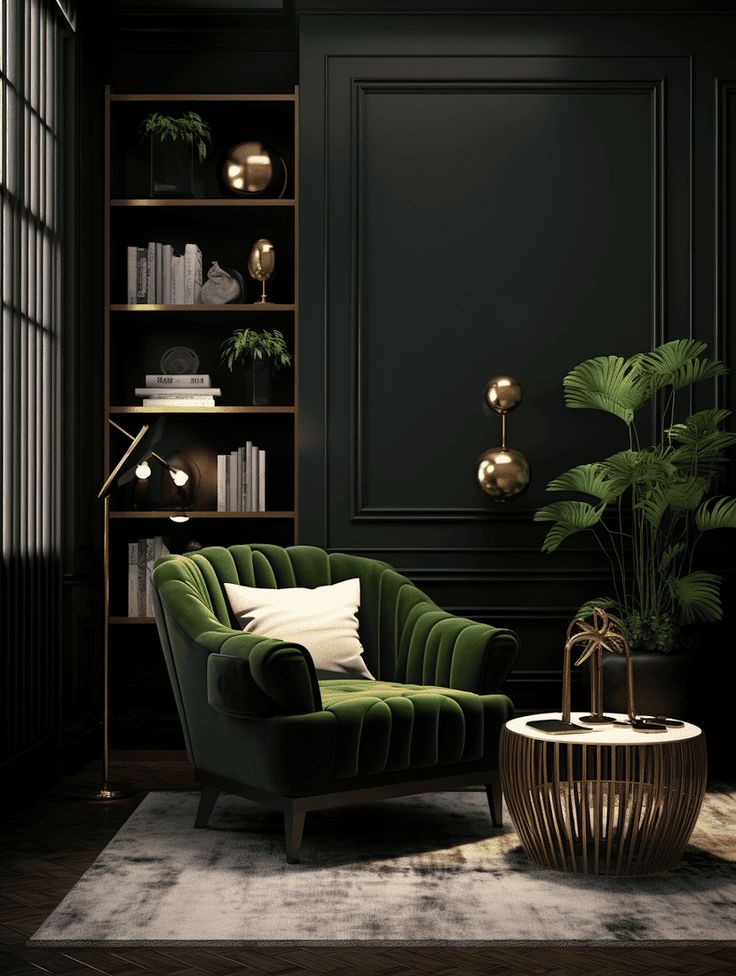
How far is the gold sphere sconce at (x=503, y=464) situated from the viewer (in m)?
4.69

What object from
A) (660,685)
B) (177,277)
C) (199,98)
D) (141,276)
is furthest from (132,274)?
(660,685)

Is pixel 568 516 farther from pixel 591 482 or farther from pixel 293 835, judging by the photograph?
pixel 293 835

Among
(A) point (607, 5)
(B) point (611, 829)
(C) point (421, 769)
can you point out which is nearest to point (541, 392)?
(A) point (607, 5)

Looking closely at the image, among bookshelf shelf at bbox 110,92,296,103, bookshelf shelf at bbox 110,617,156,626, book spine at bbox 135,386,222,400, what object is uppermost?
bookshelf shelf at bbox 110,92,296,103

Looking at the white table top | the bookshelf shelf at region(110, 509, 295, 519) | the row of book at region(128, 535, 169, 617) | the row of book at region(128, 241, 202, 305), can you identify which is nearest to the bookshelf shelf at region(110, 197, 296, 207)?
the row of book at region(128, 241, 202, 305)

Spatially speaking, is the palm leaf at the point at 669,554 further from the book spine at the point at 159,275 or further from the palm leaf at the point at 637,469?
the book spine at the point at 159,275

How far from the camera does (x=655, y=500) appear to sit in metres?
4.38

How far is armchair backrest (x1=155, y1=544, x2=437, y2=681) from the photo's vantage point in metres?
3.96

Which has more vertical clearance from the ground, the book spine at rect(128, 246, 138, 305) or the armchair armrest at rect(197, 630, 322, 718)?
the book spine at rect(128, 246, 138, 305)

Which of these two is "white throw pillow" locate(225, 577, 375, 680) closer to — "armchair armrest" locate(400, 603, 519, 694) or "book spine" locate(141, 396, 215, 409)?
"armchair armrest" locate(400, 603, 519, 694)

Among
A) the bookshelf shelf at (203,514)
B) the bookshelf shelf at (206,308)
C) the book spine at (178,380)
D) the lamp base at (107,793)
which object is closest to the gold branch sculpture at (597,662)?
the lamp base at (107,793)

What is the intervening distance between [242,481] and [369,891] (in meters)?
2.35

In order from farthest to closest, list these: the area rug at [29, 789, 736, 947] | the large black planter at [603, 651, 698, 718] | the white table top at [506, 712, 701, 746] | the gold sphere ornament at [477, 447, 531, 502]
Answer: the gold sphere ornament at [477, 447, 531, 502]
the large black planter at [603, 651, 698, 718]
the white table top at [506, 712, 701, 746]
the area rug at [29, 789, 736, 947]

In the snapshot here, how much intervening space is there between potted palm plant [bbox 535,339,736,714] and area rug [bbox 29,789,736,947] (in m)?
0.81
